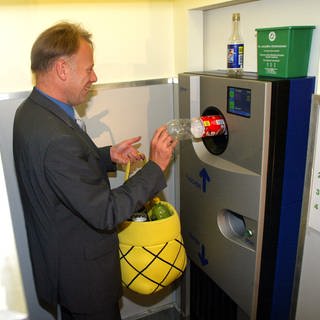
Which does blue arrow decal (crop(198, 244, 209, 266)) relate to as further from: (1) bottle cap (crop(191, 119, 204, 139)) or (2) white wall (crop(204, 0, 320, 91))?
(2) white wall (crop(204, 0, 320, 91))

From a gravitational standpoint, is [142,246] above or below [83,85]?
below

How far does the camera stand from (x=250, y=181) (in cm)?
126

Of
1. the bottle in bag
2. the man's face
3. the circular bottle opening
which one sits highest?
the man's face

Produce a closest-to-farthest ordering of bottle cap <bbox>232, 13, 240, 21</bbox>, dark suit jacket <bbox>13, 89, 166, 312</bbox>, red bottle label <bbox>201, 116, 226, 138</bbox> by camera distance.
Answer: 1. dark suit jacket <bbox>13, 89, 166, 312</bbox>
2. red bottle label <bbox>201, 116, 226, 138</bbox>
3. bottle cap <bbox>232, 13, 240, 21</bbox>

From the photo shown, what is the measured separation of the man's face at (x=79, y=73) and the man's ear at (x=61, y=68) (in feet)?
0.04

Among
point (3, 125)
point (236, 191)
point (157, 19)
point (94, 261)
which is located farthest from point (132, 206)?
point (157, 19)

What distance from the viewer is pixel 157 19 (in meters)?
1.76

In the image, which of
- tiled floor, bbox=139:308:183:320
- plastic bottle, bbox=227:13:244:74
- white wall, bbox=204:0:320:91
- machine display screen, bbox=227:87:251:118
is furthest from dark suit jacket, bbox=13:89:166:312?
tiled floor, bbox=139:308:183:320

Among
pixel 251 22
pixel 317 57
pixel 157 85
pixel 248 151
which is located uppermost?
pixel 251 22

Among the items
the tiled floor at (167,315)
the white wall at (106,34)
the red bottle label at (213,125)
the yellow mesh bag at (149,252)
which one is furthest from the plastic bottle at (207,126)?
the tiled floor at (167,315)

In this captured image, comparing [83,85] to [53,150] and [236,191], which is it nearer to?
[53,150]

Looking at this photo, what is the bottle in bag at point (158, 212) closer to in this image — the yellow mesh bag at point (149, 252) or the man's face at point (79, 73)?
the yellow mesh bag at point (149, 252)

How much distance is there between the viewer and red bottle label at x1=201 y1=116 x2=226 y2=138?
137cm

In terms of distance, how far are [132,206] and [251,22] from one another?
2.93 ft
